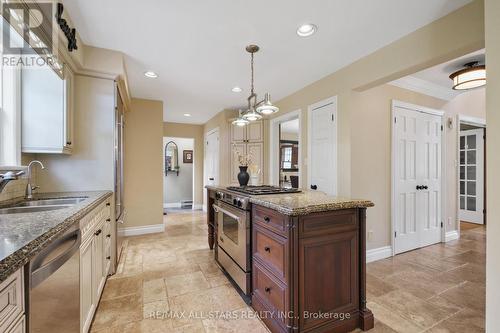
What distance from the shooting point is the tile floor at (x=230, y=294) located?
5.81 ft

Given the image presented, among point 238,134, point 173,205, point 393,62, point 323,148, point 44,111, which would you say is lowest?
point 173,205

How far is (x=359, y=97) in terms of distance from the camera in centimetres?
291

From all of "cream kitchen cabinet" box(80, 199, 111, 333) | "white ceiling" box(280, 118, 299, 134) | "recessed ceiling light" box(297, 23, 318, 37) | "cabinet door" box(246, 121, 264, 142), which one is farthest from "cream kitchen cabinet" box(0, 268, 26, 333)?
"white ceiling" box(280, 118, 299, 134)

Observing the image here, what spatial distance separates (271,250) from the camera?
170 centimetres

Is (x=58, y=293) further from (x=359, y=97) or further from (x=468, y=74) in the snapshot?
(x=468, y=74)

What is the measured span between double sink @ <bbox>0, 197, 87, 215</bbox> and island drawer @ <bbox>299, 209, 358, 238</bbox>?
1815mm

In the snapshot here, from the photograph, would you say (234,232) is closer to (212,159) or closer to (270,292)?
(270,292)

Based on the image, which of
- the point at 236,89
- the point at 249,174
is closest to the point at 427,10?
the point at 249,174

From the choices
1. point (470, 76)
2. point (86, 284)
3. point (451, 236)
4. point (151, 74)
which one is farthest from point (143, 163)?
point (451, 236)

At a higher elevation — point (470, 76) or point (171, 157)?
point (470, 76)

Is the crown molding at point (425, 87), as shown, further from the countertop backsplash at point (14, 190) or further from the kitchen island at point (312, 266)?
the countertop backsplash at point (14, 190)

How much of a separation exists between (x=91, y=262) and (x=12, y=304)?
42.6 inches

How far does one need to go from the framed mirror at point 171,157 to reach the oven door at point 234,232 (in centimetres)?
517

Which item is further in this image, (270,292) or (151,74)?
(151,74)
